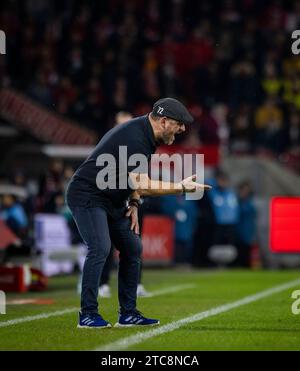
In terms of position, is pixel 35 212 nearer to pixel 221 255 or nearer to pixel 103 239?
pixel 221 255

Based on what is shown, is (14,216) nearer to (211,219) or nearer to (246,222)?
(211,219)

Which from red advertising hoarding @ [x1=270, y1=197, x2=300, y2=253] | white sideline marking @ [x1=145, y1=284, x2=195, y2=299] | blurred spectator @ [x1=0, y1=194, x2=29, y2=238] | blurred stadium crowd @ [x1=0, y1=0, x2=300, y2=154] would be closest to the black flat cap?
white sideline marking @ [x1=145, y1=284, x2=195, y2=299]

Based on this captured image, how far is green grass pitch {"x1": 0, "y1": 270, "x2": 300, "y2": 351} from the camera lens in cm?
833

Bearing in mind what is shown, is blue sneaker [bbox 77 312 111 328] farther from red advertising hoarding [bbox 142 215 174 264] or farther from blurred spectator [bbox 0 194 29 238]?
red advertising hoarding [bbox 142 215 174 264]

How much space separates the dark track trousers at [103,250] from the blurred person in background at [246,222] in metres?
13.0

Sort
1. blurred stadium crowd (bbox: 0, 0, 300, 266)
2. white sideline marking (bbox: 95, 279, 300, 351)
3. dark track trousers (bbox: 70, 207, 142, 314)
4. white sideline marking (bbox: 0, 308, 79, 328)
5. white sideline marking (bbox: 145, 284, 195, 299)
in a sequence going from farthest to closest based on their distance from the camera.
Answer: blurred stadium crowd (bbox: 0, 0, 300, 266) → white sideline marking (bbox: 145, 284, 195, 299) → white sideline marking (bbox: 0, 308, 79, 328) → dark track trousers (bbox: 70, 207, 142, 314) → white sideline marking (bbox: 95, 279, 300, 351)

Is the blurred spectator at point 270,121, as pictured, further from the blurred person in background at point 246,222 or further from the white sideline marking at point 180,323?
the white sideline marking at point 180,323

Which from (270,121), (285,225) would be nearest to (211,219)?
(285,225)

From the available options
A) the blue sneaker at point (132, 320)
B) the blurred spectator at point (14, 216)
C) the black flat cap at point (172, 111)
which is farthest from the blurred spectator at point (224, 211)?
the black flat cap at point (172, 111)

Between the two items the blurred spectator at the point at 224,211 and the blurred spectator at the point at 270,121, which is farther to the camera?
the blurred spectator at the point at 270,121

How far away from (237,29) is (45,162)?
548 cm

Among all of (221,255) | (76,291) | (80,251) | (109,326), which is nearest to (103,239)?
(109,326)

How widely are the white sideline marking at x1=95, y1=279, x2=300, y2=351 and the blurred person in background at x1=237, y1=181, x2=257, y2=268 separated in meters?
6.76

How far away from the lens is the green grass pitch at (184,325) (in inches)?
328
